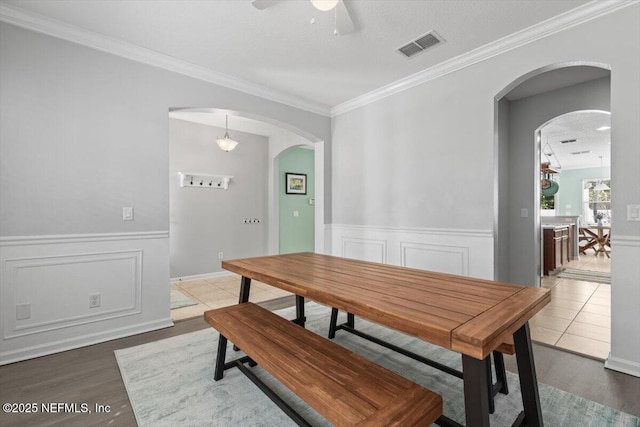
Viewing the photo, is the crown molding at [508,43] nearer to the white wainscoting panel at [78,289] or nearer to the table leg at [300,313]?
the table leg at [300,313]

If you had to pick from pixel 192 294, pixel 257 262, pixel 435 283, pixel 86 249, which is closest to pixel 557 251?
pixel 435 283

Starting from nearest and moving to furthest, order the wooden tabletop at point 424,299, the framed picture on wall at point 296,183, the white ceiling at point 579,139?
the wooden tabletop at point 424,299 → the white ceiling at point 579,139 → the framed picture on wall at point 296,183

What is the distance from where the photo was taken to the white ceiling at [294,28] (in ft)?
7.54

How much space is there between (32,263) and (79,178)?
2.55ft

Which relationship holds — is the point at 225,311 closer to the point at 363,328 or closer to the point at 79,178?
the point at 363,328

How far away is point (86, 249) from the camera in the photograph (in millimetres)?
2668

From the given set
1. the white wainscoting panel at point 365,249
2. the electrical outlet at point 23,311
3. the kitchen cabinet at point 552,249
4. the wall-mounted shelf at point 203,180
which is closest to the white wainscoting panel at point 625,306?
the white wainscoting panel at point 365,249

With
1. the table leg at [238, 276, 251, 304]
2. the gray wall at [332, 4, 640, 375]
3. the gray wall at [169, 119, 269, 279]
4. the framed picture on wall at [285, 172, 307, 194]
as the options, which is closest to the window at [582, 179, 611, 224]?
the gray wall at [332, 4, 640, 375]

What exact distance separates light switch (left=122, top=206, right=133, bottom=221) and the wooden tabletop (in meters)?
1.51

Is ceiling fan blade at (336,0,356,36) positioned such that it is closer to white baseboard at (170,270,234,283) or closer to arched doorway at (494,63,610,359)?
arched doorway at (494,63,610,359)

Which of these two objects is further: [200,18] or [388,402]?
[200,18]

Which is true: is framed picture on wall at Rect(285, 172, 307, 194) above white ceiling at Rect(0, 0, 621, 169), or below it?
below

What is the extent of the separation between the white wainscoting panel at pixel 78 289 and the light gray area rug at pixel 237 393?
46 centimetres

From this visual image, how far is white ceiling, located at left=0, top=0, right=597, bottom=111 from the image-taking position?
2297mm
